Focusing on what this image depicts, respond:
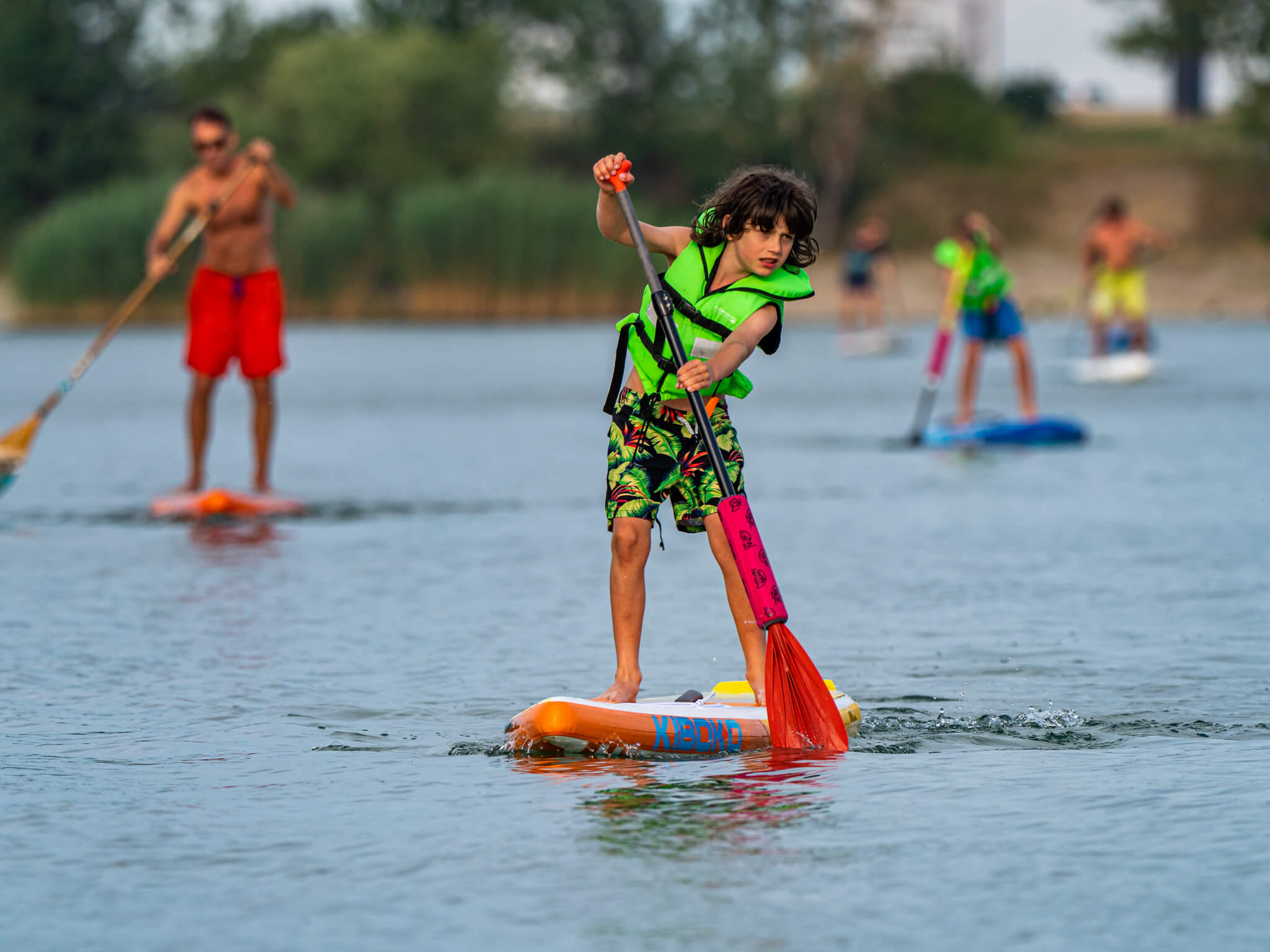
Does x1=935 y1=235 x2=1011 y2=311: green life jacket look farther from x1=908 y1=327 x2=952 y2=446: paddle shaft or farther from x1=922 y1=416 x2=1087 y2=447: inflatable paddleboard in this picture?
x1=922 y1=416 x2=1087 y2=447: inflatable paddleboard

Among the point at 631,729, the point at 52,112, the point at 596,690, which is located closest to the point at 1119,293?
the point at 596,690

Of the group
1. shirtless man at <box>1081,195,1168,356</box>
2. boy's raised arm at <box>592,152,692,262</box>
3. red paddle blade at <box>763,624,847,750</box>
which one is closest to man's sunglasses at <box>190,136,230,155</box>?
boy's raised arm at <box>592,152,692,262</box>

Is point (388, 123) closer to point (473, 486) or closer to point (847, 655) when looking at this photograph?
point (473, 486)

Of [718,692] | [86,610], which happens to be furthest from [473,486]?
[718,692]

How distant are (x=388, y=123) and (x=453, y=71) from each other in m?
2.27

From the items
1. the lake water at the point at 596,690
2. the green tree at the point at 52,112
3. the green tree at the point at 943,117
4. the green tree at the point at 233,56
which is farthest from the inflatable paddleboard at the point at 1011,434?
the green tree at the point at 233,56

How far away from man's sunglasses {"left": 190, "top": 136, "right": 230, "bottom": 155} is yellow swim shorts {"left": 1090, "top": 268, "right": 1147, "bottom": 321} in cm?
1302

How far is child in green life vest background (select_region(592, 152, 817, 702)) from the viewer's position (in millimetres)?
5469

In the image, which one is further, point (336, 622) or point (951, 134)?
point (951, 134)

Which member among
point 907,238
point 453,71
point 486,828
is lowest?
point 486,828

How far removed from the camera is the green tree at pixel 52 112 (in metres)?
60.8

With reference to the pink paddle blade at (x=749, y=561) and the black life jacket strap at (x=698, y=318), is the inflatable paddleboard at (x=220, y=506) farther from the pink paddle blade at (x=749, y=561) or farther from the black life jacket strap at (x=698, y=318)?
the pink paddle blade at (x=749, y=561)

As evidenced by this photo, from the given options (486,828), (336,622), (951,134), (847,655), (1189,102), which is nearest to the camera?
(486,828)

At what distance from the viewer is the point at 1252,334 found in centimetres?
3509
